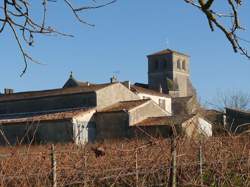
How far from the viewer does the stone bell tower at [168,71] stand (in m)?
86.1

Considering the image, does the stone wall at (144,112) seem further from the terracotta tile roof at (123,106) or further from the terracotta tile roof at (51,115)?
the terracotta tile roof at (51,115)

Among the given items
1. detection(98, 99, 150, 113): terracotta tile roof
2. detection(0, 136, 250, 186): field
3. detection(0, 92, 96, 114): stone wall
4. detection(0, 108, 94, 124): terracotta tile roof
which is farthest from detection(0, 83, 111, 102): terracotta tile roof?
detection(0, 136, 250, 186): field

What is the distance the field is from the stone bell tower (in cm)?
7743

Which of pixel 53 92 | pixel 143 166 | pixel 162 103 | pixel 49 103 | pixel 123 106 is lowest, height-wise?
pixel 143 166

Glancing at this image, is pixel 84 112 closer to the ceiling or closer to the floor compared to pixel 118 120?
closer to the ceiling

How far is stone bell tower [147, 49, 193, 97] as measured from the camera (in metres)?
86.1

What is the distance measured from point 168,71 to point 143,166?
80897 mm

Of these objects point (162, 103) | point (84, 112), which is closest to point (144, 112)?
point (84, 112)

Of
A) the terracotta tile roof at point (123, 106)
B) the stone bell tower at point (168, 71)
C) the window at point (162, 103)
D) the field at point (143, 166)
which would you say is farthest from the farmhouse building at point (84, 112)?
the stone bell tower at point (168, 71)

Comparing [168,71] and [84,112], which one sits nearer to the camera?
[84,112]

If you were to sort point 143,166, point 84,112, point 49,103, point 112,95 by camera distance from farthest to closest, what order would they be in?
point 49,103 < point 112,95 < point 84,112 < point 143,166

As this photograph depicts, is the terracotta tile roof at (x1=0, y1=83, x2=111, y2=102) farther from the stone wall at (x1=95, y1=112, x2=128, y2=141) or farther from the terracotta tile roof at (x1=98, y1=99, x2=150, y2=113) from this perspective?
the stone wall at (x1=95, y1=112, x2=128, y2=141)

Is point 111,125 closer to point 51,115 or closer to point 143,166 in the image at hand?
point 51,115

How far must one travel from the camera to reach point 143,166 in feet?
21.5
